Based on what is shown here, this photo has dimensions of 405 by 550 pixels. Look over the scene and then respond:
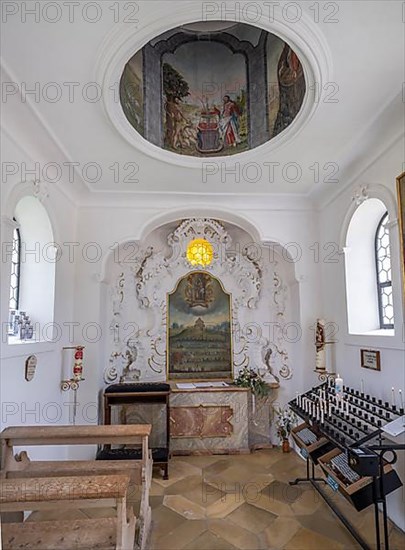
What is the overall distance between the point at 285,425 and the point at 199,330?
1.91 meters

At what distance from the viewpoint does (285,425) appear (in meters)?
5.85

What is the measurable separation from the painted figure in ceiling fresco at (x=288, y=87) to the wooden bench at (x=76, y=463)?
3286 millimetres

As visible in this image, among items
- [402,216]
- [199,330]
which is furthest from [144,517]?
[402,216]

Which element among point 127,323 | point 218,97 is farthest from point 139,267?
point 218,97

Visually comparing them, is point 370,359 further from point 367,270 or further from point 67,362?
point 67,362

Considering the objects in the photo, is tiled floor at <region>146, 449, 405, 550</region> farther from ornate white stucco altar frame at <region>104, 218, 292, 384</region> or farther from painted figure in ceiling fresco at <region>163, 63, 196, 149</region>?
painted figure in ceiling fresco at <region>163, 63, 196, 149</region>

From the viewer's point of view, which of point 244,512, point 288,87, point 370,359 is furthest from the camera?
point 370,359

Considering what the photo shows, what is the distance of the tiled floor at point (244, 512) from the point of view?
3406 mm

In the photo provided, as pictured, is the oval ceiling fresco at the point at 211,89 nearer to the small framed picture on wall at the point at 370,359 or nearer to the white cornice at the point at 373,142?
the white cornice at the point at 373,142

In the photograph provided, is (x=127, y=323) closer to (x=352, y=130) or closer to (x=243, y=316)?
(x=243, y=316)

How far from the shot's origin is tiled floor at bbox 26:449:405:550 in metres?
3.41

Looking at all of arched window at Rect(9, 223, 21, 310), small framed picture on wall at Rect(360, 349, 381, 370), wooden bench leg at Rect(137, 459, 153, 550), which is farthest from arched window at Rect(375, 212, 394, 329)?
arched window at Rect(9, 223, 21, 310)

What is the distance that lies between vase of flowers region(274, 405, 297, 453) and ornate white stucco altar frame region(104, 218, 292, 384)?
488 millimetres

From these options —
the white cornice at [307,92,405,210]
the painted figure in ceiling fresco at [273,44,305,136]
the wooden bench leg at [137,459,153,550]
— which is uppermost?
the painted figure in ceiling fresco at [273,44,305,136]
